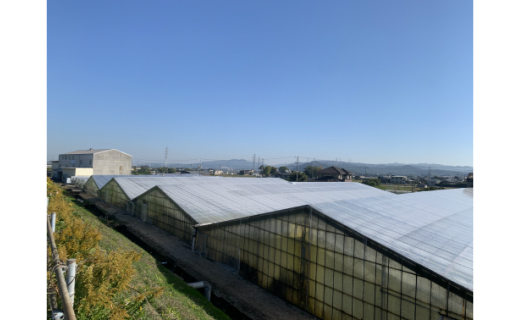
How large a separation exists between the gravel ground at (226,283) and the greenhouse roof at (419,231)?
174 inches

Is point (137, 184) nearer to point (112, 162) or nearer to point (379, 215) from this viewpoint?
point (379, 215)

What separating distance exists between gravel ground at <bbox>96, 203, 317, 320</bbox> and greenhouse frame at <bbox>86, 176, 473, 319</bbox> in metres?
0.44

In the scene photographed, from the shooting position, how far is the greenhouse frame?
8555 millimetres

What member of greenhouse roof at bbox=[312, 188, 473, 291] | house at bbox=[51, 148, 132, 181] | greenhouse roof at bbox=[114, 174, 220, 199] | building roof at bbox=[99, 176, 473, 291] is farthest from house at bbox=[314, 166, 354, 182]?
greenhouse roof at bbox=[312, 188, 473, 291]

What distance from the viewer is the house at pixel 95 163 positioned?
2394 inches

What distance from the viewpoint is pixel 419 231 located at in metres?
12.5

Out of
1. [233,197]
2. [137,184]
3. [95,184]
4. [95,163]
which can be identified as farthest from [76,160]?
[233,197]

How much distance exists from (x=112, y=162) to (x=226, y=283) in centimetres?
6119

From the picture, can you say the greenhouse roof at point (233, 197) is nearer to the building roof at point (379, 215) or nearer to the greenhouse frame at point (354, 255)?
the building roof at point (379, 215)

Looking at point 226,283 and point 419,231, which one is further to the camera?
point 226,283

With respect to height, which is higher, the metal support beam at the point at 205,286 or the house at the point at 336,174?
the house at the point at 336,174

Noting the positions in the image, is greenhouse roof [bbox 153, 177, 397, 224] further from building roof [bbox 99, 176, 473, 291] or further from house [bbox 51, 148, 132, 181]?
house [bbox 51, 148, 132, 181]

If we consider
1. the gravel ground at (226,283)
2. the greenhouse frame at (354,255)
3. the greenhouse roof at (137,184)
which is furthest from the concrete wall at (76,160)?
the greenhouse frame at (354,255)
